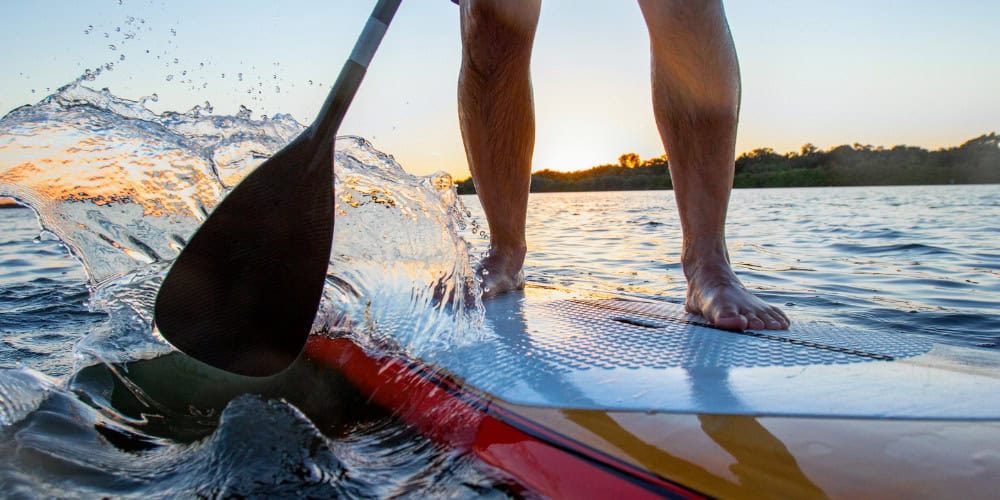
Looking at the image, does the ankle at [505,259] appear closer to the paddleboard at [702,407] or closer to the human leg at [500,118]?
the human leg at [500,118]

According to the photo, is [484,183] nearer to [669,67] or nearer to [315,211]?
[669,67]

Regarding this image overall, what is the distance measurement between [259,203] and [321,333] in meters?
0.47

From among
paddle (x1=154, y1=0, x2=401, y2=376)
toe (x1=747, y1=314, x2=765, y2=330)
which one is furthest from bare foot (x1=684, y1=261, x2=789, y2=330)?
paddle (x1=154, y1=0, x2=401, y2=376)

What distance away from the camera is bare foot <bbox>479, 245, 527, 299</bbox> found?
2148 millimetres

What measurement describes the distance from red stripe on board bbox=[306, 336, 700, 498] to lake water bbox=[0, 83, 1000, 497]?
34 millimetres

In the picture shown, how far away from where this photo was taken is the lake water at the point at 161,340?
110 cm

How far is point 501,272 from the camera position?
2211 millimetres

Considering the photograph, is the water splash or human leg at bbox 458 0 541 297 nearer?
the water splash

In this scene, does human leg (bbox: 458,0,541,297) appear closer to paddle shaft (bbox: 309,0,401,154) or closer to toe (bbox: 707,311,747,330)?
paddle shaft (bbox: 309,0,401,154)

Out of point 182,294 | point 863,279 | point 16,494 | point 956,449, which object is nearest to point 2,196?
point 182,294

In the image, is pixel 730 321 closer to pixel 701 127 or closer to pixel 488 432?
pixel 701 127

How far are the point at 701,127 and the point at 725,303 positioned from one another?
49 centimetres

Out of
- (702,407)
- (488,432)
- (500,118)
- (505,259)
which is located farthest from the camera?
(505,259)

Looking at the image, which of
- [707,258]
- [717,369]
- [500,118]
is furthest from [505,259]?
[717,369]
